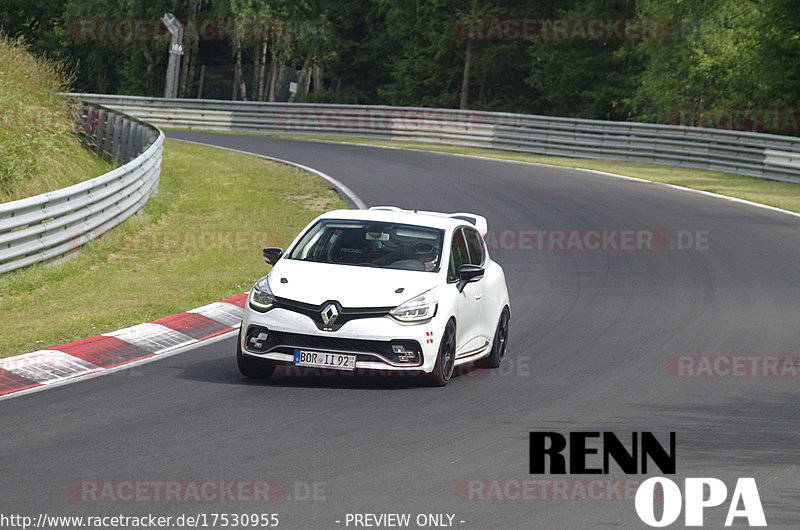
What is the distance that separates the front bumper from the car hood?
0.18 meters

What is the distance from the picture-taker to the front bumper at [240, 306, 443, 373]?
1012 cm

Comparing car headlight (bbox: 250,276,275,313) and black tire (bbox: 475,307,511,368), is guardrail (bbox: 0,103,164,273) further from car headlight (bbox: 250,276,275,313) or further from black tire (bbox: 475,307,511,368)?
black tire (bbox: 475,307,511,368)

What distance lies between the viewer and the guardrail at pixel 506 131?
32.5 m

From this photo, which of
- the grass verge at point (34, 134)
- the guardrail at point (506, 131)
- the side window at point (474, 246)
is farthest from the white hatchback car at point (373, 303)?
the guardrail at point (506, 131)

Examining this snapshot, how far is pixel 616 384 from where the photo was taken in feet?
35.8

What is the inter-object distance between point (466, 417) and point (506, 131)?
30.2m

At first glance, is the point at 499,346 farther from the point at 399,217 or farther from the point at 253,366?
the point at 253,366

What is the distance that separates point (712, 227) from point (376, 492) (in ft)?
55.6

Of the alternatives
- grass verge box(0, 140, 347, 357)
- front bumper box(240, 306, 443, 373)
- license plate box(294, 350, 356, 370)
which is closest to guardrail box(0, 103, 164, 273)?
grass verge box(0, 140, 347, 357)

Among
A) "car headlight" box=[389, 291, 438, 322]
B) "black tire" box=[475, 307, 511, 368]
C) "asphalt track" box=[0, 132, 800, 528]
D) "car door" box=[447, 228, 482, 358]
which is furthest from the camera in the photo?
"black tire" box=[475, 307, 511, 368]

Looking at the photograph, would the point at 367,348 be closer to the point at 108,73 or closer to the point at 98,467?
the point at 98,467

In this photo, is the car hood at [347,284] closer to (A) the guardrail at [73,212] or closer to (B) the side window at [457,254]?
(B) the side window at [457,254]

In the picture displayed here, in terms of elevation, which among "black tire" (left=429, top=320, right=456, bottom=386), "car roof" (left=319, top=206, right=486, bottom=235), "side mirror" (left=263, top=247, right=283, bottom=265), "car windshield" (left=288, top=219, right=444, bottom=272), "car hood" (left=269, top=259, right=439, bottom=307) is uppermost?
"car roof" (left=319, top=206, right=486, bottom=235)

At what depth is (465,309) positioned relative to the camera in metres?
11.1
